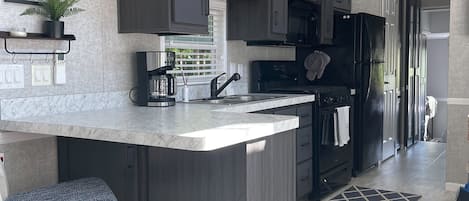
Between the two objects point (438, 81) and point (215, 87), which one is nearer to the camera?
point (215, 87)

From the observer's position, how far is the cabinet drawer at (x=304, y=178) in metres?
3.86

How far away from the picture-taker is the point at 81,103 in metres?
2.85

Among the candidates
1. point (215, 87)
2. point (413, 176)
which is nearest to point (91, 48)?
point (215, 87)

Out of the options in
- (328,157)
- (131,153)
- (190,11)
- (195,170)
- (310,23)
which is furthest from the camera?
(310,23)

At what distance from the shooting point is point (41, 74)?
262 cm

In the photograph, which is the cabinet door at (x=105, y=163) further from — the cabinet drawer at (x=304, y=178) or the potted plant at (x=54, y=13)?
the cabinet drawer at (x=304, y=178)

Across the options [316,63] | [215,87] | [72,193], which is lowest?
[72,193]

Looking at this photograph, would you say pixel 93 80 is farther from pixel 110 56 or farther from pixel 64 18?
pixel 64 18

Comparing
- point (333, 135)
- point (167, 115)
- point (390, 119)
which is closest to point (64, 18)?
point (167, 115)

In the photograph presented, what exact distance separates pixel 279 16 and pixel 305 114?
85cm

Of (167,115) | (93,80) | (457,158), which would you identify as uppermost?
(93,80)

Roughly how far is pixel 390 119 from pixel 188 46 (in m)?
3.12

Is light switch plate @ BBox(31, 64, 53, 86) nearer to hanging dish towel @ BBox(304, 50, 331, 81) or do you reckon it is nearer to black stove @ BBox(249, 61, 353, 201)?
black stove @ BBox(249, 61, 353, 201)

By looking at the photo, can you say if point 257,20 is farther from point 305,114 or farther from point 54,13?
point 54,13
